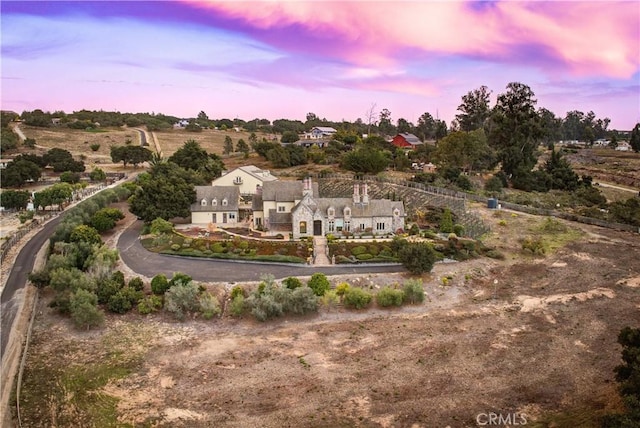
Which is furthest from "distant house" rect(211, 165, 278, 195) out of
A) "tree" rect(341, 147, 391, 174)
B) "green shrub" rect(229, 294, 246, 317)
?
"green shrub" rect(229, 294, 246, 317)

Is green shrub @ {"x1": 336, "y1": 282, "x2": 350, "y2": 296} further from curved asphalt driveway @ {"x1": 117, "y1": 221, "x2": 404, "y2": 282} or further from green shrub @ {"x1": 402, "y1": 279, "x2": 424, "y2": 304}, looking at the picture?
green shrub @ {"x1": 402, "y1": 279, "x2": 424, "y2": 304}

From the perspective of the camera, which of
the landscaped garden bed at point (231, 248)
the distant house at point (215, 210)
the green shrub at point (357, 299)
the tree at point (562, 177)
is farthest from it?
the tree at point (562, 177)

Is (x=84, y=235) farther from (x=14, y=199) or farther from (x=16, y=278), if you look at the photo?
(x=14, y=199)

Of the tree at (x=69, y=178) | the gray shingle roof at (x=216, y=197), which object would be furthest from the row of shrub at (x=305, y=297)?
the tree at (x=69, y=178)

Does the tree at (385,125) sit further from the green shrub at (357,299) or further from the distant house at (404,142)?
the green shrub at (357,299)

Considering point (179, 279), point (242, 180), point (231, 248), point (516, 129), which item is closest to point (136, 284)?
point (179, 279)

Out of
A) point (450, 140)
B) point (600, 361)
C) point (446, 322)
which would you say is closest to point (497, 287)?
point (446, 322)
